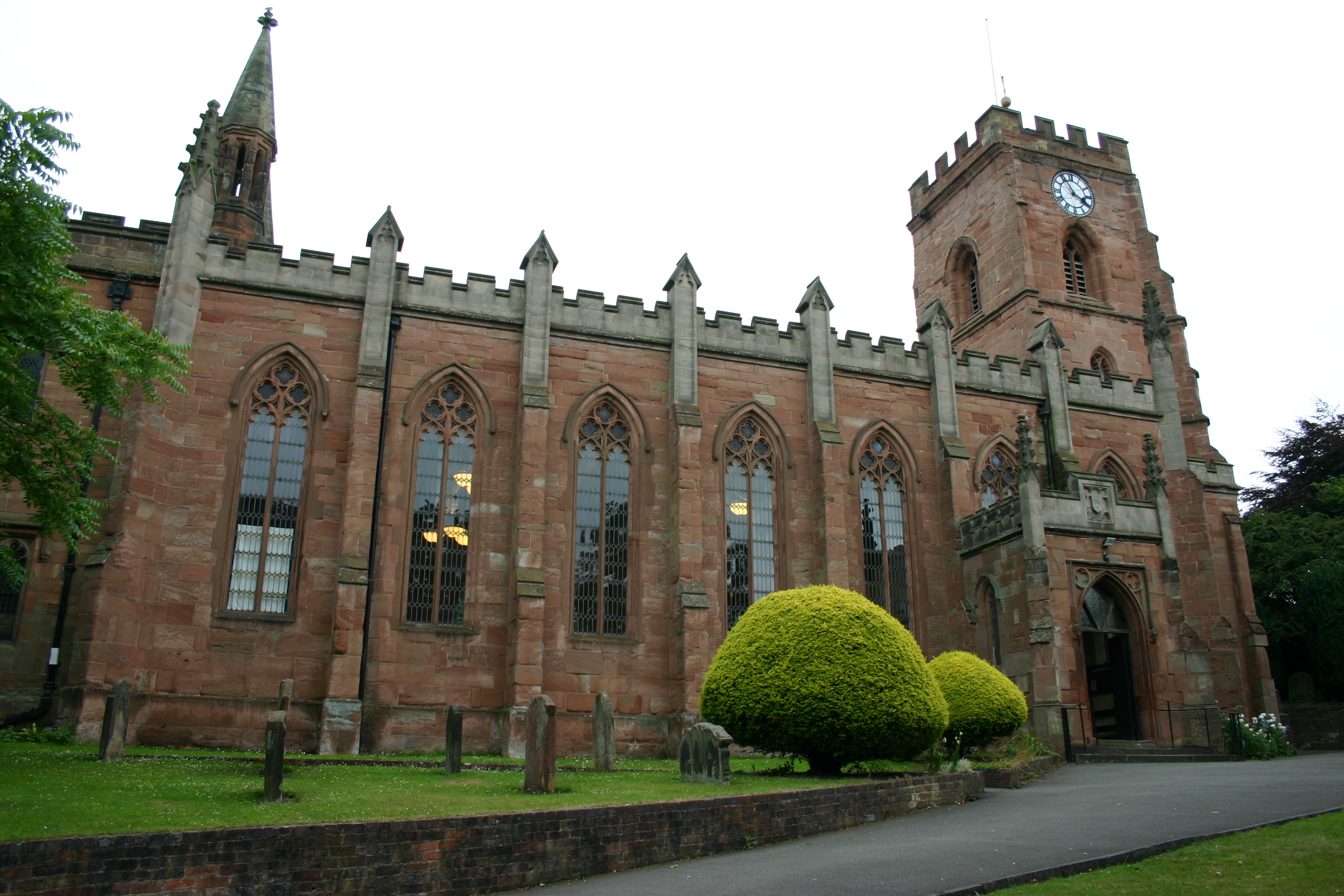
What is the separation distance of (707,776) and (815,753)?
Result: 2237mm

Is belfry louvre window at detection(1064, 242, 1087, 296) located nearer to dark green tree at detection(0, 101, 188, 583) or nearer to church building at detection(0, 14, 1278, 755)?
church building at detection(0, 14, 1278, 755)

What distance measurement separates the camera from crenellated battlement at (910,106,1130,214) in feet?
123

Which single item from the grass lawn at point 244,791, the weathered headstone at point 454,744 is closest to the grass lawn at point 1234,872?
the grass lawn at point 244,791

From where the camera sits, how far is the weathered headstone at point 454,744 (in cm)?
1561

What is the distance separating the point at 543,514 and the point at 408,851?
13.8 m

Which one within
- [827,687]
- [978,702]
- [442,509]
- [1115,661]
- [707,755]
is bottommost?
[707,755]

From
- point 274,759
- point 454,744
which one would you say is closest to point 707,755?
point 454,744

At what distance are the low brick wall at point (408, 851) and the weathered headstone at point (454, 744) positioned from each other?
5.49m

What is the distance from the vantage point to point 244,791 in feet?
39.8

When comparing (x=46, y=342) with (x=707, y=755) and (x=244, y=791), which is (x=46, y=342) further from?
(x=707, y=755)

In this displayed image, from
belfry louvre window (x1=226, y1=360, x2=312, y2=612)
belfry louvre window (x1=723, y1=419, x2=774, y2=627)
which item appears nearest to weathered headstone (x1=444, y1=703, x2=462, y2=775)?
belfry louvre window (x1=226, y1=360, x2=312, y2=612)

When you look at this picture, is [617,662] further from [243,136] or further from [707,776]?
[243,136]

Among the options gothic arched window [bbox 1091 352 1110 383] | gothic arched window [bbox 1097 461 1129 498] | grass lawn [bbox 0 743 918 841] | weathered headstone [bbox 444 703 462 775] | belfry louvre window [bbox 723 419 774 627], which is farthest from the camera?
gothic arched window [bbox 1091 352 1110 383]

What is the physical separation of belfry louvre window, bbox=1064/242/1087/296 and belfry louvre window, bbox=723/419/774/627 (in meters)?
17.1
